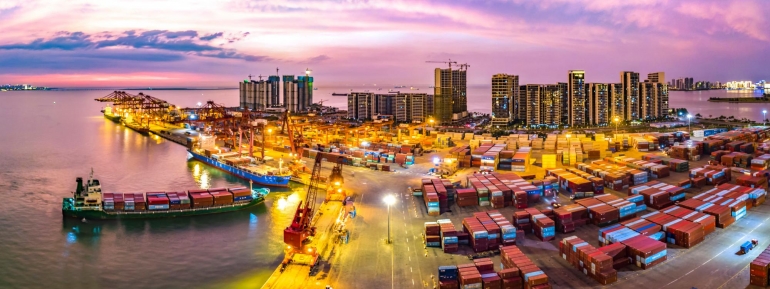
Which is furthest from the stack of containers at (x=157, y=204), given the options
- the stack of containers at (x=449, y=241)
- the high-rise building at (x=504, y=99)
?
the high-rise building at (x=504, y=99)

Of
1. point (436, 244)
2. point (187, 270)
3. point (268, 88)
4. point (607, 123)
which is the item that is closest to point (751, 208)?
point (436, 244)

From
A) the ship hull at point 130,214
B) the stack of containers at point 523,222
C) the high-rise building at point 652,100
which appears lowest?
the ship hull at point 130,214

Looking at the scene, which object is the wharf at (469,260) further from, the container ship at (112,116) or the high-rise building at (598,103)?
the container ship at (112,116)

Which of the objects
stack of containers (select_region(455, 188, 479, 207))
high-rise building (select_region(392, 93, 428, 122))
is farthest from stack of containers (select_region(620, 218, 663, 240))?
high-rise building (select_region(392, 93, 428, 122))

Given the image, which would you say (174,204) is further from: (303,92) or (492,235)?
(303,92)

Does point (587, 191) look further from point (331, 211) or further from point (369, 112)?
point (369, 112)

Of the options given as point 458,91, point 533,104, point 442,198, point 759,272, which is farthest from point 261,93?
point 759,272
